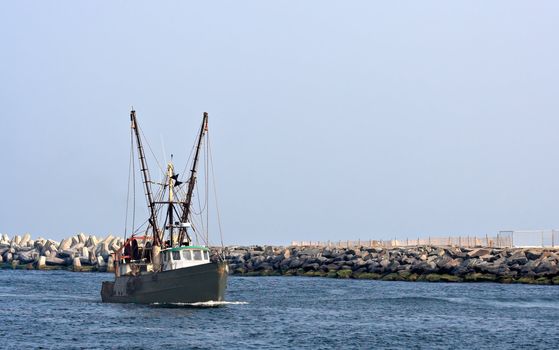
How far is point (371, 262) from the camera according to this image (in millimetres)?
110438

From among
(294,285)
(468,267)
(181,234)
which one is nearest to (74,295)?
(181,234)

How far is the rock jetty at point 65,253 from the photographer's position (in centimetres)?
14175

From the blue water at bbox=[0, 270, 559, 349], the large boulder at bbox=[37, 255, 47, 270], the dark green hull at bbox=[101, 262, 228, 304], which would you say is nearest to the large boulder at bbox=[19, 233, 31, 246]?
the large boulder at bbox=[37, 255, 47, 270]

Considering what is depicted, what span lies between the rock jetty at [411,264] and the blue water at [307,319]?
4649mm

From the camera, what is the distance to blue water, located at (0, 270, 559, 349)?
56.8m

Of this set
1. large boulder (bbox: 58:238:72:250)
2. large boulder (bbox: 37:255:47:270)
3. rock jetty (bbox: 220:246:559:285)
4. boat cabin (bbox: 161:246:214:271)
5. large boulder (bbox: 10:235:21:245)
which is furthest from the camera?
large boulder (bbox: 10:235:21:245)

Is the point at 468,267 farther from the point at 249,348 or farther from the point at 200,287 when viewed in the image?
the point at 249,348

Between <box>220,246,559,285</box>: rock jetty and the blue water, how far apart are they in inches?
A: 183

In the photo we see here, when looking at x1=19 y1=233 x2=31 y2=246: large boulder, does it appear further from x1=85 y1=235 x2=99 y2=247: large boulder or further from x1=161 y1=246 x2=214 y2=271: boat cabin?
x1=161 y1=246 x2=214 y2=271: boat cabin

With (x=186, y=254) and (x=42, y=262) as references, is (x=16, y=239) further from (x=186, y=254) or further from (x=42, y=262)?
(x=186, y=254)

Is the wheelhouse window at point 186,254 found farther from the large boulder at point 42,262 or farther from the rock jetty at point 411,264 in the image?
the large boulder at point 42,262

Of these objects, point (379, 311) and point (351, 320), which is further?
point (379, 311)

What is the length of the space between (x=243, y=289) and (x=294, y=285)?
21.0 feet

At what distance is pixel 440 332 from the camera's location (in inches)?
2391
